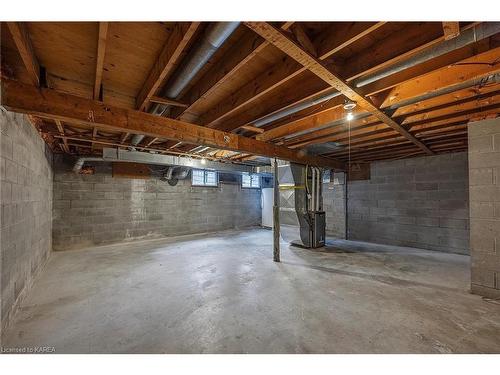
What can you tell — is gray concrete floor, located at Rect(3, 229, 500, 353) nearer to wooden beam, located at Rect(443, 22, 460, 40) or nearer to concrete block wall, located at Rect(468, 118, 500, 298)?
concrete block wall, located at Rect(468, 118, 500, 298)

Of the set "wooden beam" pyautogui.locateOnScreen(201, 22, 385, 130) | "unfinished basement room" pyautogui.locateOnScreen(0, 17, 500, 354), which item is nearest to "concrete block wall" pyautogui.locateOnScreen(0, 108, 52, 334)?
"unfinished basement room" pyautogui.locateOnScreen(0, 17, 500, 354)

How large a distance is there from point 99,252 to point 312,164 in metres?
4.82

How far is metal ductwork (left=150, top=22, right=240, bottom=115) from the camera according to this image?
4.06 feet

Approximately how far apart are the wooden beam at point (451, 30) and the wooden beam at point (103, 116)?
88.4 inches

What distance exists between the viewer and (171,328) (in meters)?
1.88

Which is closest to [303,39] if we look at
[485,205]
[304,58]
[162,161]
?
[304,58]

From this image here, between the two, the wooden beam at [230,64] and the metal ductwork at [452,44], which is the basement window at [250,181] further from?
the metal ductwork at [452,44]

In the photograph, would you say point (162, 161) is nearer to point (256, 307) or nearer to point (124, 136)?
point (124, 136)

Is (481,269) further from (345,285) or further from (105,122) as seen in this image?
(105,122)

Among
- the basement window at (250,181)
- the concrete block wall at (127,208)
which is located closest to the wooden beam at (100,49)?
the concrete block wall at (127,208)

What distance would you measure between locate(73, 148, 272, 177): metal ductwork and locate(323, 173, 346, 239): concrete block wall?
1.87 m

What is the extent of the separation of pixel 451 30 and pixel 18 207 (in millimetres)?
3926

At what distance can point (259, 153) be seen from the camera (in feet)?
11.2
